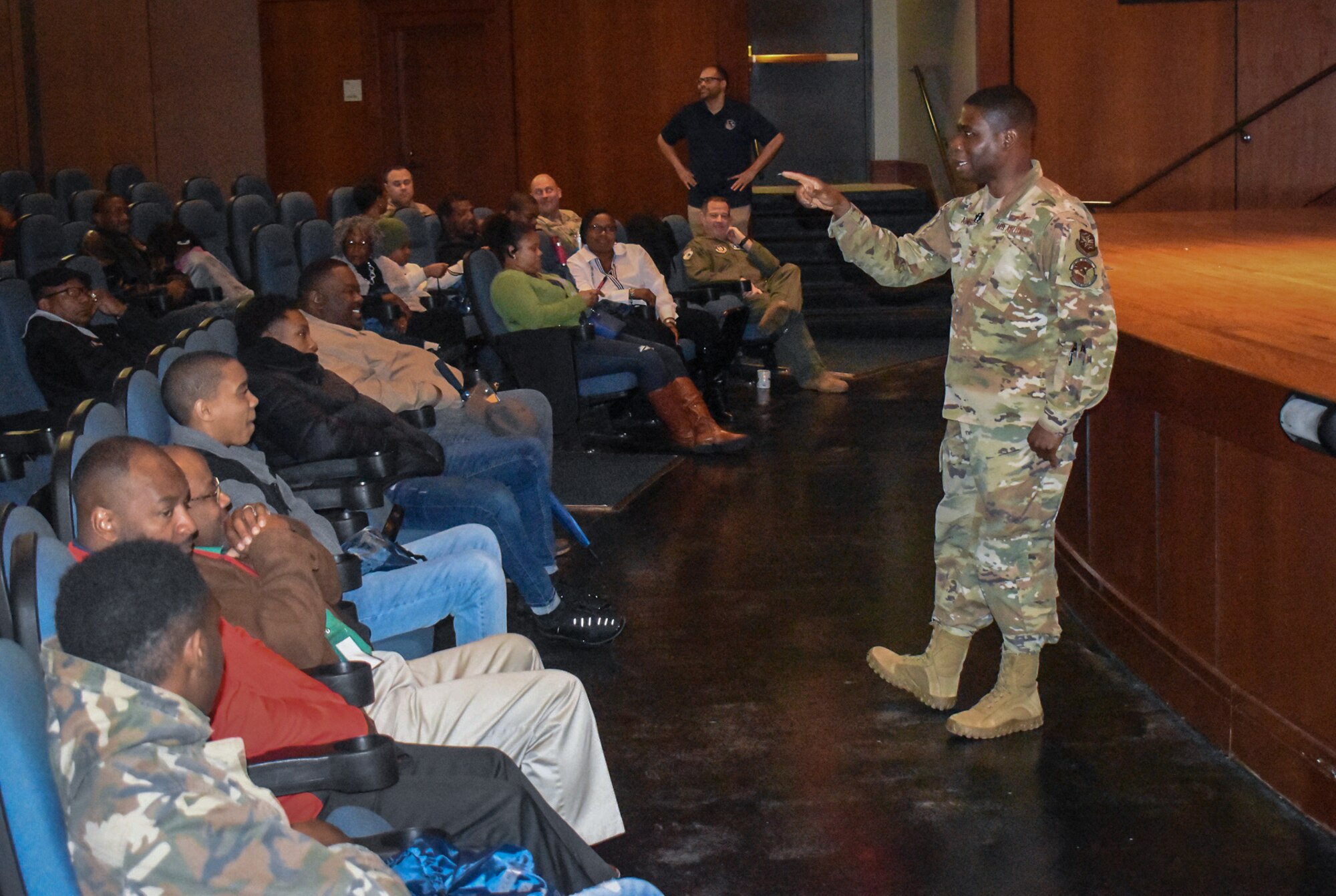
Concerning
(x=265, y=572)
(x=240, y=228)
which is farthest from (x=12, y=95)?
(x=265, y=572)

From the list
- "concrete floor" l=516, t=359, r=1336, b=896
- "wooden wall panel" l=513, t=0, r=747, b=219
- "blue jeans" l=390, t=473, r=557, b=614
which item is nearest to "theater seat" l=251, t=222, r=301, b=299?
"concrete floor" l=516, t=359, r=1336, b=896

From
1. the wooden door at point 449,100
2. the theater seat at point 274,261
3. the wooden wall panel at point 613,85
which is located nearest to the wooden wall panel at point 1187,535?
the theater seat at point 274,261

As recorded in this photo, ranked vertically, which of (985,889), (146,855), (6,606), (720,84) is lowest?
(985,889)

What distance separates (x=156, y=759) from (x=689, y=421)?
4.95 metres

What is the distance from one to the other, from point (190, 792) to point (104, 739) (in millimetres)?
104

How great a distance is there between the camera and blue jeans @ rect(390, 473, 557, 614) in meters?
3.66

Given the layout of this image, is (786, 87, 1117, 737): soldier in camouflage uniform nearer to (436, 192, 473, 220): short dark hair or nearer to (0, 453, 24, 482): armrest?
(0, 453, 24, 482): armrest

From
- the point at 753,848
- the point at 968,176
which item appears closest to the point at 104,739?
the point at 753,848

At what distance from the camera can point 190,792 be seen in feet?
4.56

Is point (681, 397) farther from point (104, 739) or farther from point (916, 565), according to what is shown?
point (104, 739)

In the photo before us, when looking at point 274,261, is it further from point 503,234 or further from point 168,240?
point 168,240

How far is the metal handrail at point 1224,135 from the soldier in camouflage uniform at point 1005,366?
7.90m

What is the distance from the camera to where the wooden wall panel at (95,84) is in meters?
11.4

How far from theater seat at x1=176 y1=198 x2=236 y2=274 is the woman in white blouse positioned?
2.19 metres
